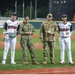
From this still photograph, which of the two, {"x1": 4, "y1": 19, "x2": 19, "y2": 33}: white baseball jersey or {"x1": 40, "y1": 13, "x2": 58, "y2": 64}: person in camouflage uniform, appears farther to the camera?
{"x1": 40, "y1": 13, "x2": 58, "y2": 64}: person in camouflage uniform

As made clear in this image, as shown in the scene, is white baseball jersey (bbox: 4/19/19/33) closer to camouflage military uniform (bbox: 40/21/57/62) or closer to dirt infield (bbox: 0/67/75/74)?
camouflage military uniform (bbox: 40/21/57/62)

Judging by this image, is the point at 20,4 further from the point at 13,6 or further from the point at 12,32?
the point at 12,32

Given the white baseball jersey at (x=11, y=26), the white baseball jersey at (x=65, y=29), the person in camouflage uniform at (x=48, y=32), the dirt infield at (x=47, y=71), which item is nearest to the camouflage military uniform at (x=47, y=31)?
the person in camouflage uniform at (x=48, y=32)

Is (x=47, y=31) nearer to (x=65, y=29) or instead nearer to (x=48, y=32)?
(x=48, y=32)

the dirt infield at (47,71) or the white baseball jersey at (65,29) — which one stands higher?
the white baseball jersey at (65,29)

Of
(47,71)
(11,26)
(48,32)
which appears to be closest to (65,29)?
(48,32)

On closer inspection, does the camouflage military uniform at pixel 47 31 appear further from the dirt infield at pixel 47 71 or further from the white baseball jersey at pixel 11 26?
the dirt infield at pixel 47 71

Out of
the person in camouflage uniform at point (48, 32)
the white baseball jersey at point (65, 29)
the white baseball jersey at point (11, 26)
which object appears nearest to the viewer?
Answer: the white baseball jersey at point (11, 26)

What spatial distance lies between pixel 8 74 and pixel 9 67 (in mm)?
1288

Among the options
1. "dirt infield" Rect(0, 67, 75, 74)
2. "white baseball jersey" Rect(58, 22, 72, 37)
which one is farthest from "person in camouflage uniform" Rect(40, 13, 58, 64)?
"dirt infield" Rect(0, 67, 75, 74)

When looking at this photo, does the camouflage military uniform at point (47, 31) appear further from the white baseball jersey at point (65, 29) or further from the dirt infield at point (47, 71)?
the dirt infield at point (47, 71)

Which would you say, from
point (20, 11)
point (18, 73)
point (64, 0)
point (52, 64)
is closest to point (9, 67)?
point (18, 73)

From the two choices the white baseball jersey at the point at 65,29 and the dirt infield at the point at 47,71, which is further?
the white baseball jersey at the point at 65,29

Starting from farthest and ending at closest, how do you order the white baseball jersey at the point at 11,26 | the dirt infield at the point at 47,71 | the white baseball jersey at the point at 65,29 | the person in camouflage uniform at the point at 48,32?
1. the white baseball jersey at the point at 65,29
2. the person in camouflage uniform at the point at 48,32
3. the white baseball jersey at the point at 11,26
4. the dirt infield at the point at 47,71
